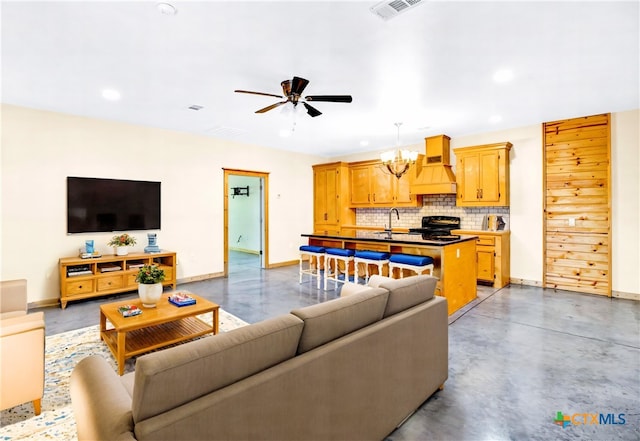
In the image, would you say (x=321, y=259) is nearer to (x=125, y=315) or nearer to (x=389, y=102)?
(x=389, y=102)

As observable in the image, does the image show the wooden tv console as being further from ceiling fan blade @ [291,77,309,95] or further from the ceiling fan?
ceiling fan blade @ [291,77,309,95]

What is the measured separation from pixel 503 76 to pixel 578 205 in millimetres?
2980

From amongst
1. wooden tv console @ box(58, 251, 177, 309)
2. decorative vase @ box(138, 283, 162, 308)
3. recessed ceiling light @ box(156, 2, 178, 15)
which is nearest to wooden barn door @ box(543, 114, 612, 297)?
recessed ceiling light @ box(156, 2, 178, 15)

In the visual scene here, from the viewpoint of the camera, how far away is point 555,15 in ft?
8.31

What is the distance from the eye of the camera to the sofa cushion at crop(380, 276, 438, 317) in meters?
2.00

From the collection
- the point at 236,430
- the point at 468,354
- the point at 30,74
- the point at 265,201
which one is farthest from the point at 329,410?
the point at 265,201

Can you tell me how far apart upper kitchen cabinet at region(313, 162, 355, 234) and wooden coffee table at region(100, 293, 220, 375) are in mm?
5096

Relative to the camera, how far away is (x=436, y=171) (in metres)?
6.42

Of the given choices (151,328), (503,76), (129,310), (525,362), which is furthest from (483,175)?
(129,310)

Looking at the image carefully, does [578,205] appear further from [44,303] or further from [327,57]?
[44,303]

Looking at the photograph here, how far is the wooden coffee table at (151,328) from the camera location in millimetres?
2605

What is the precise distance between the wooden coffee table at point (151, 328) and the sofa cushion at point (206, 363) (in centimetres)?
Result: 180

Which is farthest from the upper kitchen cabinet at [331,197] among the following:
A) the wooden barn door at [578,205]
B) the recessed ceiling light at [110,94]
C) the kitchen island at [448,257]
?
the recessed ceiling light at [110,94]

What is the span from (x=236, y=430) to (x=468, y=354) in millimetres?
2525
